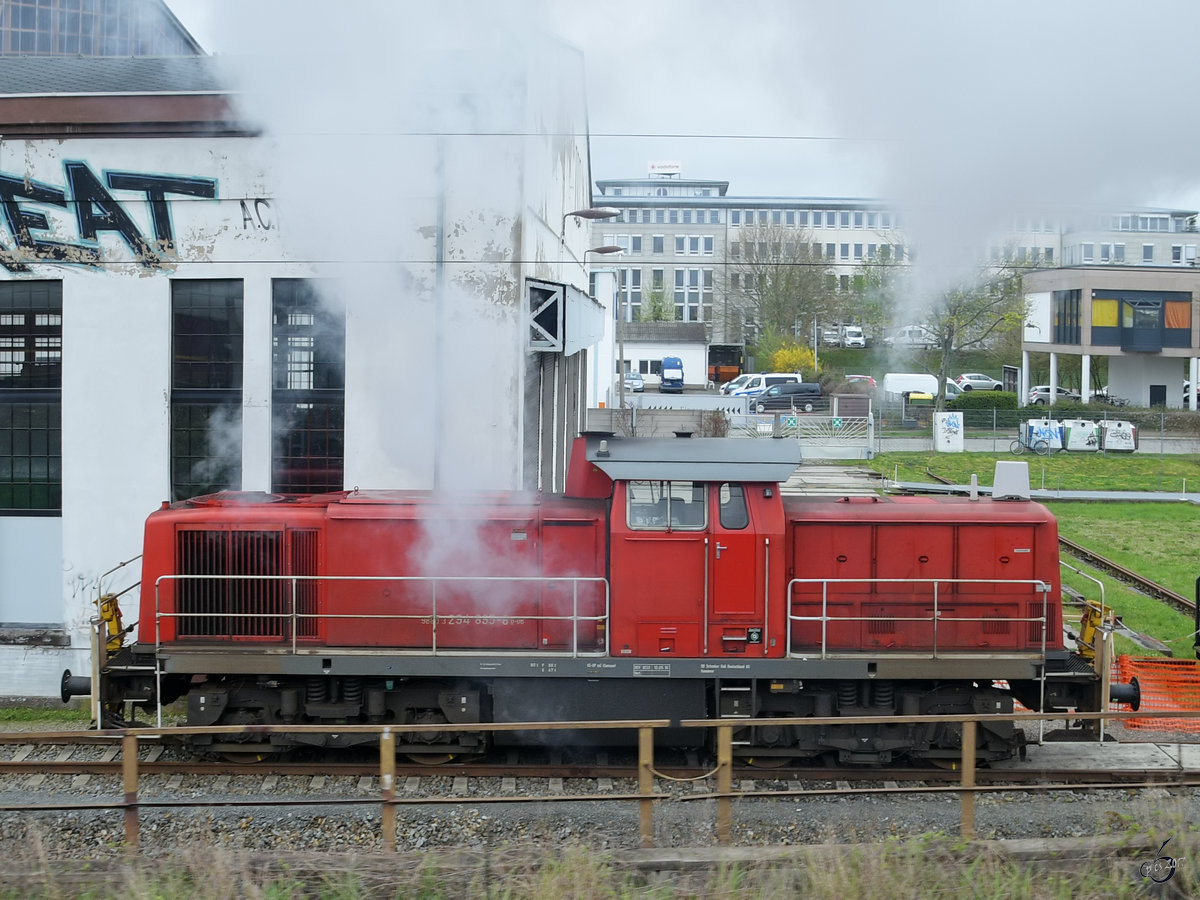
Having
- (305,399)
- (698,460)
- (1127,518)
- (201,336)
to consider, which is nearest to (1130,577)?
(1127,518)

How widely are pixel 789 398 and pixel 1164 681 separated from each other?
106 feet

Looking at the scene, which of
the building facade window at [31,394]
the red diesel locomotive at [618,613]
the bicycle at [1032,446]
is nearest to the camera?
the red diesel locomotive at [618,613]

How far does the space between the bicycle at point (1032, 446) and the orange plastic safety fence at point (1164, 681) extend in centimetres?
2621

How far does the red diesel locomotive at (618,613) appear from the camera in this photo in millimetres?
9594

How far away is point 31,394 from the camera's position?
49.6 ft

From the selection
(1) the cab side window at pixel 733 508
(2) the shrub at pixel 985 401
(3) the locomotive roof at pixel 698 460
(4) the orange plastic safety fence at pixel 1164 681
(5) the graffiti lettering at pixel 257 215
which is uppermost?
(5) the graffiti lettering at pixel 257 215

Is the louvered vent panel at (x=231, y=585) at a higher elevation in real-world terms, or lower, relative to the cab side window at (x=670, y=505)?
lower

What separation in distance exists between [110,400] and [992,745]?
40.8 ft

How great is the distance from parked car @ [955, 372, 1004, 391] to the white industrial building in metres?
42.6

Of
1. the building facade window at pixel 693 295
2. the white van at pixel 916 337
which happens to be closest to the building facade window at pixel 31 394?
the white van at pixel 916 337

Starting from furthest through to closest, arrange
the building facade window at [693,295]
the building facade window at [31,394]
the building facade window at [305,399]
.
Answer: the building facade window at [693,295]
the building facade window at [31,394]
the building facade window at [305,399]


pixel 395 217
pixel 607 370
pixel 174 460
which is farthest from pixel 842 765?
pixel 607 370

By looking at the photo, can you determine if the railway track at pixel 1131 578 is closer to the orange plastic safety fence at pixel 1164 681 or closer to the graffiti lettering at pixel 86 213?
the orange plastic safety fence at pixel 1164 681

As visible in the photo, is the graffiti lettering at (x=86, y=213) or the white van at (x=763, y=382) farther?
the white van at (x=763, y=382)
